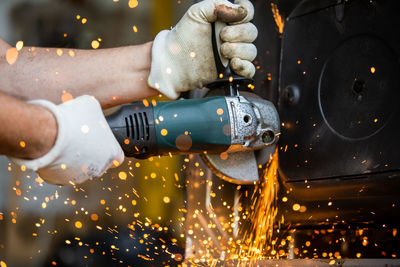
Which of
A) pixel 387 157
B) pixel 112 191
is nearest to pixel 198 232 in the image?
pixel 112 191

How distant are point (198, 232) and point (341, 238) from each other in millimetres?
611

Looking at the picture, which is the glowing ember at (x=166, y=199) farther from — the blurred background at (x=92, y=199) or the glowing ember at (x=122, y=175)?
the glowing ember at (x=122, y=175)

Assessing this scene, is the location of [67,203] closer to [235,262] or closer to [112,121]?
[112,121]

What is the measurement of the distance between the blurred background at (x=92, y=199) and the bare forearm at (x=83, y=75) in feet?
1.55

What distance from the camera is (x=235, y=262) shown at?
1.42 metres

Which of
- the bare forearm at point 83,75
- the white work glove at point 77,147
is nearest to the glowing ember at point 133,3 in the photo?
the bare forearm at point 83,75

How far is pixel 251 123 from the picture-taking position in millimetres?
1485

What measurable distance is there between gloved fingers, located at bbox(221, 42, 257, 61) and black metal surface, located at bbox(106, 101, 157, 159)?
0.30 metres

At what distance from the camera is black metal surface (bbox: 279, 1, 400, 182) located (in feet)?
4.05

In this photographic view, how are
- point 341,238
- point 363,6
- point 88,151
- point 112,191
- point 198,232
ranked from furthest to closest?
point 112,191, point 198,232, point 341,238, point 363,6, point 88,151

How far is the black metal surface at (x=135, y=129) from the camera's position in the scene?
1.40 m

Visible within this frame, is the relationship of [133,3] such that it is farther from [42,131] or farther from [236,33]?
[42,131]

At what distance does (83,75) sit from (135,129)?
1.09 ft

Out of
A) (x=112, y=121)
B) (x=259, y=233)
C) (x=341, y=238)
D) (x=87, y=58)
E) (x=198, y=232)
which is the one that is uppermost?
(x=87, y=58)
